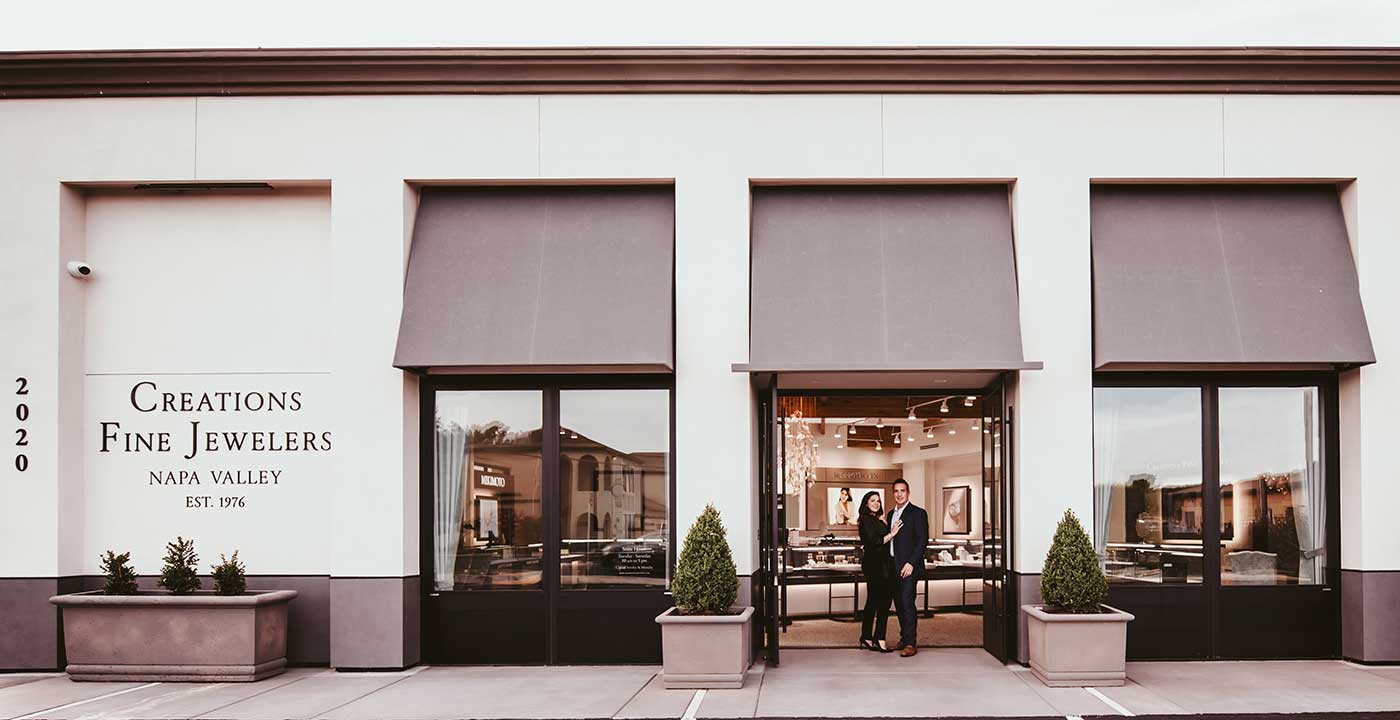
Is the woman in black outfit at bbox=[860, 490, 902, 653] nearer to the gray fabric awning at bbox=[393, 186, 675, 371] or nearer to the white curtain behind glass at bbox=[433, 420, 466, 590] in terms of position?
the gray fabric awning at bbox=[393, 186, 675, 371]

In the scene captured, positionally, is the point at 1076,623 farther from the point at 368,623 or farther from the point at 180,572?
the point at 180,572

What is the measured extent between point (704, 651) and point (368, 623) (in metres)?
3.39

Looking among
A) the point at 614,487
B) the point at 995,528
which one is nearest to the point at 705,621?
the point at 614,487

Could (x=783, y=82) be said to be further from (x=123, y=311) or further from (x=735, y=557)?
(x=123, y=311)

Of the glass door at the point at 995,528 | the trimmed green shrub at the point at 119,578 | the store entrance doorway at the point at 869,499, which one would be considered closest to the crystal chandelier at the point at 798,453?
the store entrance doorway at the point at 869,499

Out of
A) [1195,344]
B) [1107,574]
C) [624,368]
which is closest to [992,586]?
[1107,574]

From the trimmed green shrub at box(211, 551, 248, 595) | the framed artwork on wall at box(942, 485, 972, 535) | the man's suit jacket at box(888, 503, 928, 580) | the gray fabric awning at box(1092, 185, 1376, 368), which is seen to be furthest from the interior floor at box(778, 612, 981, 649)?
the framed artwork on wall at box(942, 485, 972, 535)

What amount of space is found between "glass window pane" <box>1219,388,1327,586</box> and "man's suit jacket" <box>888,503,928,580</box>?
2.92 meters

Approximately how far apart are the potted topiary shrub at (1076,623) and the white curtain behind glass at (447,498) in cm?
564

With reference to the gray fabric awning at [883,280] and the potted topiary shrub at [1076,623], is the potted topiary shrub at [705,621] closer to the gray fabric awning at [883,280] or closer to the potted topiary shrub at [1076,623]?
the gray fabric awning at [883,280]

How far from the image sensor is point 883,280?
10477 millimetres

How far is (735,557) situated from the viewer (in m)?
10.3

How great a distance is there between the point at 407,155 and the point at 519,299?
1.88 m

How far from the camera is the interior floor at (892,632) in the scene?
1188cm
